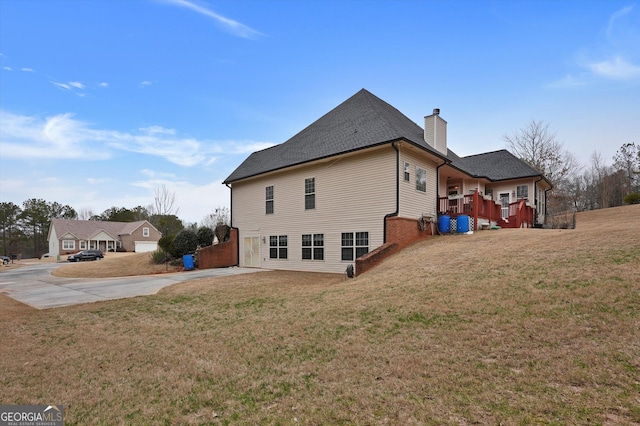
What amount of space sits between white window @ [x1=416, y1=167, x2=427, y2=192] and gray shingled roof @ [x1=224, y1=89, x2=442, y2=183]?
39.9 inches

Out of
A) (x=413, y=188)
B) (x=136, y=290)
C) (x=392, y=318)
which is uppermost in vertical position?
(x=413, y=188)

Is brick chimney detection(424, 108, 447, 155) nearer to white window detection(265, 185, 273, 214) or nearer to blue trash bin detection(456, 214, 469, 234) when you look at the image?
blue trash bin detection(456, 214, 469, 234)

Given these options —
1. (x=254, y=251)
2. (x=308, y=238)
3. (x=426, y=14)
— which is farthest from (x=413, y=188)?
(x=254, y=251)

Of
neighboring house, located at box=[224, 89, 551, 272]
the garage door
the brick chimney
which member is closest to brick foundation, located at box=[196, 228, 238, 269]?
neighboring house, located at box=[224, 89, 551, 272]

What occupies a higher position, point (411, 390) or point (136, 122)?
point (136, 122)

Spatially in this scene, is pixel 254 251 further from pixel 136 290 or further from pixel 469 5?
pixel 469 5

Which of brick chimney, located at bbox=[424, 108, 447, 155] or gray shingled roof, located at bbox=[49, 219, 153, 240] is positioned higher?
brick chimney, located at bbox=[424, 108, 447, 155]

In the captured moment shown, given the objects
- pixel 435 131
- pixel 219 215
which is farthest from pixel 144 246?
pixel 435 131

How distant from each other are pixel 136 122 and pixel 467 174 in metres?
23.2

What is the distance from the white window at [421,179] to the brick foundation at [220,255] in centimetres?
1246

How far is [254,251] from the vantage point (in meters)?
19.8

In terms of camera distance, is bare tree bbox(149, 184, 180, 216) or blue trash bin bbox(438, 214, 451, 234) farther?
bare tree bbox(149, 184, 180, 216)

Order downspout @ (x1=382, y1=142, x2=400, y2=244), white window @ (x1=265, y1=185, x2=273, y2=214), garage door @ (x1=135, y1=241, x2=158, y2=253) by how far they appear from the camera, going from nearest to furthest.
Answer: downspout @ (x1=382, y1=142, x2=400, y2=244) < white window @ (x1=265, y1=185, x2=273, y2=214) < garage door @ (x1=135, y1=241, x2=158, y2=253)

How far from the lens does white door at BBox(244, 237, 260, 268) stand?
19578 mm
